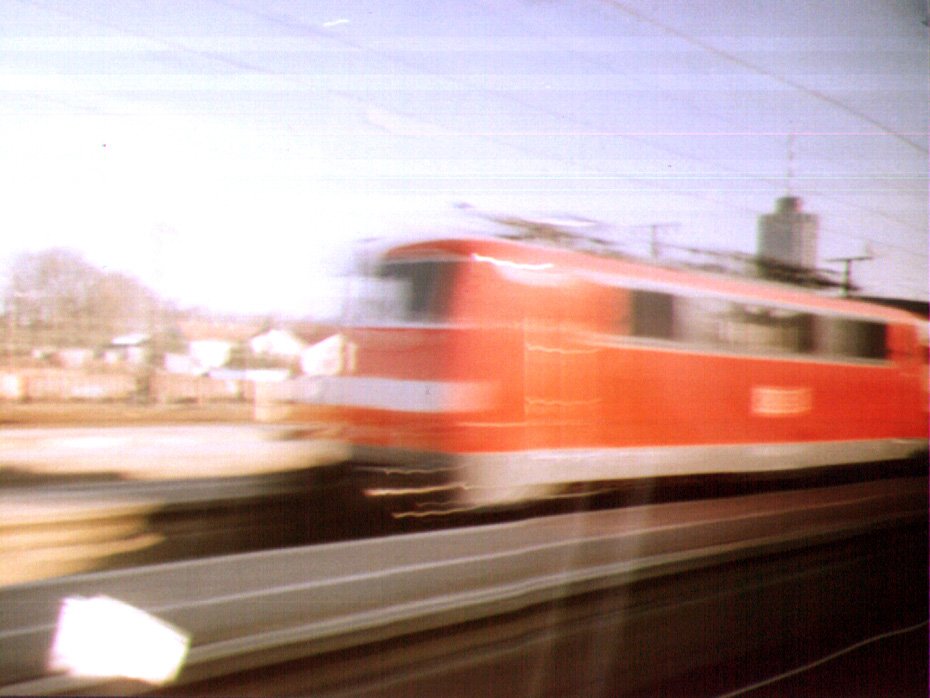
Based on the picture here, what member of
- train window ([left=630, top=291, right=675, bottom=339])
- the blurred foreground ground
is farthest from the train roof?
the blurred foreground ground

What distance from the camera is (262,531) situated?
31.9 ft

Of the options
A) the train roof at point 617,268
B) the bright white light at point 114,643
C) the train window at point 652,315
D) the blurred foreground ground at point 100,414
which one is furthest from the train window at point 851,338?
the blurred foreground ground at point 100,414

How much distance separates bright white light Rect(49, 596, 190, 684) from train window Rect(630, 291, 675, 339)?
7.44 metres

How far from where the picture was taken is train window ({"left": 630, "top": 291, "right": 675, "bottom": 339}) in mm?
11008

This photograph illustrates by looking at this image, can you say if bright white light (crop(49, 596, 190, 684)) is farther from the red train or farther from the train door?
the train door

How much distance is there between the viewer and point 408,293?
10203 millimetres

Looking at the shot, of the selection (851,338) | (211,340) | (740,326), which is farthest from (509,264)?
(211,340)

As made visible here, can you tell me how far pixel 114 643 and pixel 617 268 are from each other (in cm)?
787

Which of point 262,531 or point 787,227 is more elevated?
point 787,227

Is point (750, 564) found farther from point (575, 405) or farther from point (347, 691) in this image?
point (347, 691)

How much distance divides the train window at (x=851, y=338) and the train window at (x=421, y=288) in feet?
21.6

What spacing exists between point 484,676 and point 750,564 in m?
3.76

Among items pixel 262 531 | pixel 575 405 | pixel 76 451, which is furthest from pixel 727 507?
pixel 76 451

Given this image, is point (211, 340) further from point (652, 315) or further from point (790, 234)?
point (652, 315)
